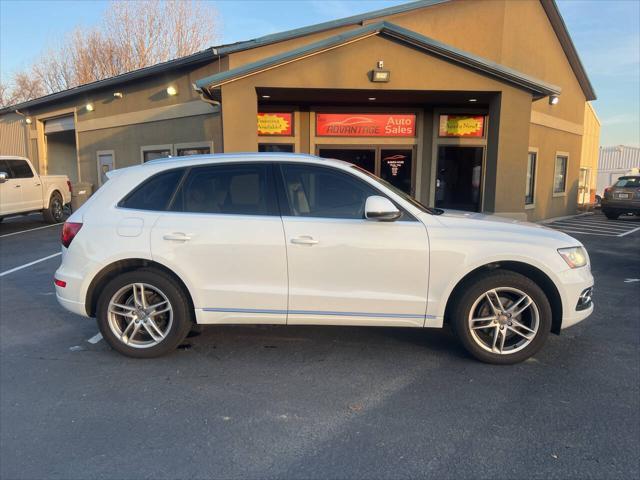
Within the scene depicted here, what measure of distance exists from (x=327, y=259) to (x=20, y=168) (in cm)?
1249

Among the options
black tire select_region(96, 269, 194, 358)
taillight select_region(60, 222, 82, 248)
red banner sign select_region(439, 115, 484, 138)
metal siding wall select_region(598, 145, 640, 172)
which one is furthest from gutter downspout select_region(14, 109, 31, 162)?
metal siding wall select_region(598, 145, 640, 172)

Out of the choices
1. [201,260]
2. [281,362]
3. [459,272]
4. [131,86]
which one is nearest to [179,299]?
[201,260]

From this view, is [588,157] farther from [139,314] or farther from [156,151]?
[139,314]

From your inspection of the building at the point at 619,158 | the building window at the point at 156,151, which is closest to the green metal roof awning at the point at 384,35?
the building window at the point at 156,151

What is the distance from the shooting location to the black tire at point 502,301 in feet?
12.9

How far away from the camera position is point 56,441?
2.96m

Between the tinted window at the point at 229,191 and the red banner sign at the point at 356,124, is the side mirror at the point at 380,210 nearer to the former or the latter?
the tinted window at the point at 229,191

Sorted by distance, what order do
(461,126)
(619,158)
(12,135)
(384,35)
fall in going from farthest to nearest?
(619,158), (12,135), (461,126), (384,35)

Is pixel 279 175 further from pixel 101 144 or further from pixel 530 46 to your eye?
pixel 101 144

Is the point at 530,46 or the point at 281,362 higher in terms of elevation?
the point at 530,46

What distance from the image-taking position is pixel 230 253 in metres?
3.96

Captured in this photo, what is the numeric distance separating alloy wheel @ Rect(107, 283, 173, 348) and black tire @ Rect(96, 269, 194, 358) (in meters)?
0.02

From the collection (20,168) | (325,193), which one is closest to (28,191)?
(20,168)

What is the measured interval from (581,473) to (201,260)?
10.1 ft
